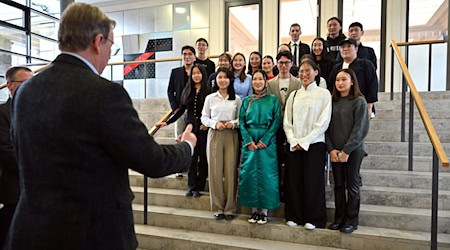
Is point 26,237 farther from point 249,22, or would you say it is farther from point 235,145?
point 249,22

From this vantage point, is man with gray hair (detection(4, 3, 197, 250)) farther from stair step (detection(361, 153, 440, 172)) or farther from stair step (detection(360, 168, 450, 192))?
stair step (detection(361, 153, 440, 172))

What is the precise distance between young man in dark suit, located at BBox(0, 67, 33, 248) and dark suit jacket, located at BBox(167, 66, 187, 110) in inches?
70.1

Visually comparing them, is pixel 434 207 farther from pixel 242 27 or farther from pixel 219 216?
pixel 242 27

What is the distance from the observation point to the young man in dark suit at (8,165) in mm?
1735

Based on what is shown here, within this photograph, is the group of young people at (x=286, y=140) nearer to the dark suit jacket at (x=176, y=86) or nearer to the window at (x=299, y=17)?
the dark suit jacket at (x=176, y=86)

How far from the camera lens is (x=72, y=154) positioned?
2.99ft

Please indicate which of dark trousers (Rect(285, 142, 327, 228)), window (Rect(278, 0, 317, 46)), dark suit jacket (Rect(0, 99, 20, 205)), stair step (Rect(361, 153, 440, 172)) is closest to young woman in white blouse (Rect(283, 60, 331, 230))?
dark trousers (Rect(285, 142, 327, 228))

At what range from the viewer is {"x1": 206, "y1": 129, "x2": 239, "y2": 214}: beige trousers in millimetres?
2895

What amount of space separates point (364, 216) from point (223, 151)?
4.41ft

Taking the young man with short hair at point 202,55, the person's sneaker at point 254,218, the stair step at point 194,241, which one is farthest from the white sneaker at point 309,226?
the young man with short hair at point 202,55

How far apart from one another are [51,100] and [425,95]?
497 cm

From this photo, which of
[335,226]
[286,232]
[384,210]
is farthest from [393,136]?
[286,232]

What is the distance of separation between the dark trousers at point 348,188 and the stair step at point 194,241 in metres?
0.32

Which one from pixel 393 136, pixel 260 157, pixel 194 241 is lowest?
pixel 194 241
